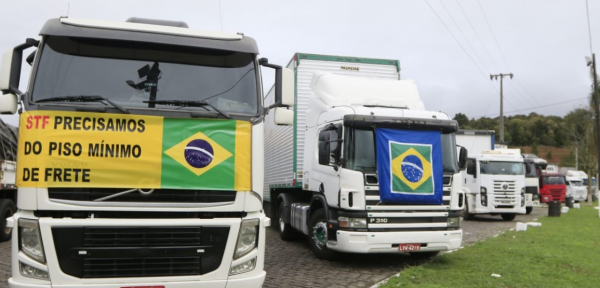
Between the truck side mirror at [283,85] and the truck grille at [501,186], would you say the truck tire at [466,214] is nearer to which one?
the truck grille at [501,186]

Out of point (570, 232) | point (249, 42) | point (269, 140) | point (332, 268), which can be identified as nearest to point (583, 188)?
point (570, 232)

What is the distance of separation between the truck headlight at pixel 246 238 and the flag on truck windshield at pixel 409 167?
3828mm

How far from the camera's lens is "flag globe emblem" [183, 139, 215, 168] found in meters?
4.76

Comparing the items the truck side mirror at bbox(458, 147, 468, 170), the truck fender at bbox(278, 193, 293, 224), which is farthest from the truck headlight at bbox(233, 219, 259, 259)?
the truck fender at bbox(278, 193, 293, 224)

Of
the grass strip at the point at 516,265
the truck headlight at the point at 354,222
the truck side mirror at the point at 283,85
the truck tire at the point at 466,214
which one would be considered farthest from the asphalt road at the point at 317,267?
the truck tire at the point at 466,214

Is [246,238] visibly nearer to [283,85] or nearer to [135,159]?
[135,159]

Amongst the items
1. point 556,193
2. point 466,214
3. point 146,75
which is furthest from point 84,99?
point 556,193

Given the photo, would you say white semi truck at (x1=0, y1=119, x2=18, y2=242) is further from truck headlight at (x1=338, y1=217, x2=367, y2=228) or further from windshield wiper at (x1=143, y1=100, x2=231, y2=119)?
windshield wiper at (x1=143, y1=100, x2=231, y2=119)

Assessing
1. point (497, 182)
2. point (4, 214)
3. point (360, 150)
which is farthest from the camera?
point (497, 182)

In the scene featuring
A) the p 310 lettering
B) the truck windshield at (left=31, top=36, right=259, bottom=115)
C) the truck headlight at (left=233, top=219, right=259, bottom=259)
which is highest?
the truck windshield at (left=31, top=36, right=259, bottom=115)

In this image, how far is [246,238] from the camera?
489 cm

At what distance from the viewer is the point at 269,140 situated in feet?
44.9

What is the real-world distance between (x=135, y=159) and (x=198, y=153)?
22.7 inches

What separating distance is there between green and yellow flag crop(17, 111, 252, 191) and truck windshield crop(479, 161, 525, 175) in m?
16.2
